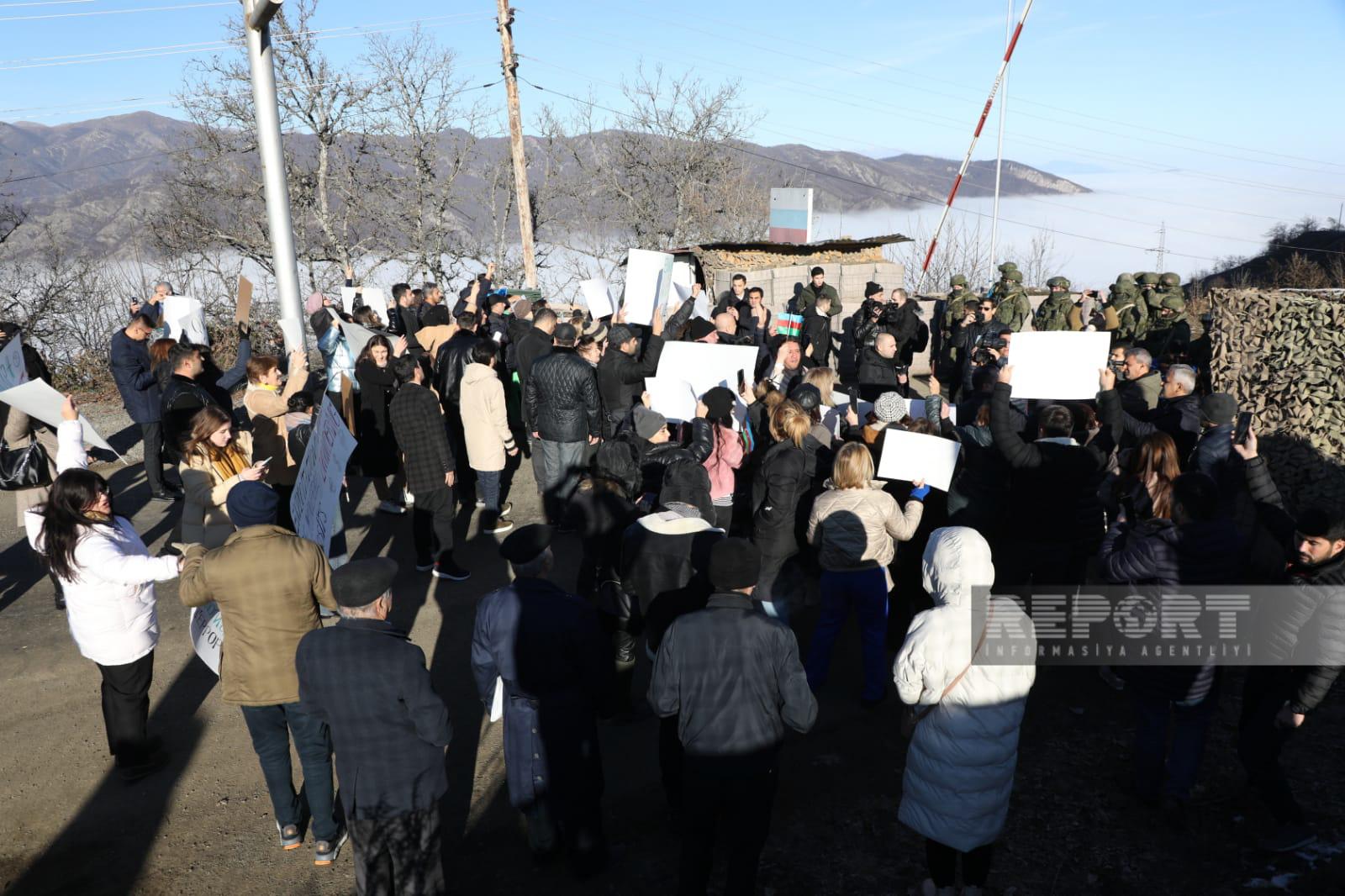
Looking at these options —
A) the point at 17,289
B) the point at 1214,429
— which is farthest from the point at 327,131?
the point at 1214,429

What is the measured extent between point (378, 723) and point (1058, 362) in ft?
16.7

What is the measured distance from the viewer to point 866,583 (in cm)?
489

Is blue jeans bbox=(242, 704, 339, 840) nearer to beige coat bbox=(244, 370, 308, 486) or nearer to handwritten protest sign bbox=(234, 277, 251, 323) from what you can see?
beige coat bbox=(244, 370, 308, 486)

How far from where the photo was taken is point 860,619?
5070 millimetres

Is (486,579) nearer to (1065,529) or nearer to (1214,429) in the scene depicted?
(1065,529)

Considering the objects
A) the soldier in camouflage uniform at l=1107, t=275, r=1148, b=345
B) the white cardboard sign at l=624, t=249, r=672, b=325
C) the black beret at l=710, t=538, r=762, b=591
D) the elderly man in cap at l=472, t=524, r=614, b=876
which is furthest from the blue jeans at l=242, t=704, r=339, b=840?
the soldier in camouflage uniform at l=1107, t=275, r=1148, b=345

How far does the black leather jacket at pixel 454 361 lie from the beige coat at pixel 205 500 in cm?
342

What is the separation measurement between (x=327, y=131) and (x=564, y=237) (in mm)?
15049

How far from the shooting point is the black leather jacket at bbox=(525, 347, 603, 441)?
716cm

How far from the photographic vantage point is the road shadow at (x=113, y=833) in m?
3.92

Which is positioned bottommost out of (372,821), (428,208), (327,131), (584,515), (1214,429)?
(372,821)

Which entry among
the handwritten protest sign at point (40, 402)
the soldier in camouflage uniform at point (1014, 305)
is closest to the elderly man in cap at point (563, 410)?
the handwritten protest sign at point (40, 402)

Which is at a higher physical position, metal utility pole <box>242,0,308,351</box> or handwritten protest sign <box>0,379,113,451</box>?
metal utility pole <box>242,0,308,351</box>

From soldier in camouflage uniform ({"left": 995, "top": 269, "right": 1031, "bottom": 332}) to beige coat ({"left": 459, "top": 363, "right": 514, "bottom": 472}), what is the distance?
728cm
